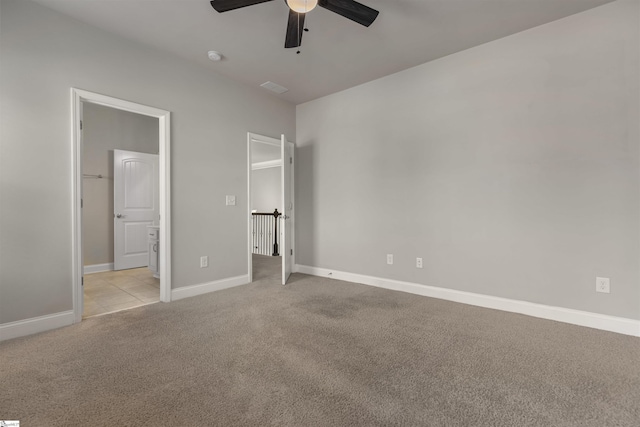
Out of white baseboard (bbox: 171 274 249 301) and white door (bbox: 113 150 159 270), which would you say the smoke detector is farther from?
white door (bbox: 113 150 159 270)

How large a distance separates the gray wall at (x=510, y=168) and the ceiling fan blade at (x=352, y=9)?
1.55 meters

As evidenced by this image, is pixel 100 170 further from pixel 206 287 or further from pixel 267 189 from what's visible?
pixel 267 189

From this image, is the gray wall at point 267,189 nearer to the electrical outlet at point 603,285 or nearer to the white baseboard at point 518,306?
the white baseboard at point 518,306

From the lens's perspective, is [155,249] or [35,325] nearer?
[35,325]

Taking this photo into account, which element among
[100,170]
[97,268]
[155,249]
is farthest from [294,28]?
[97,268]

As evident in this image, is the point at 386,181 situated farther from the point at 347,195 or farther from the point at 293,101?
the point at 293,101

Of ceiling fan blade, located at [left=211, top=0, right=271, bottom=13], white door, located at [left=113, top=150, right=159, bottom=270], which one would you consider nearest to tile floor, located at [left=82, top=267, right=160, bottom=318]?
white door, located at [left=113, top=150, right=159, bottom=270]

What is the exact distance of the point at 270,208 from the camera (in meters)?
8.71

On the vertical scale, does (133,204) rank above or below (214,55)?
below

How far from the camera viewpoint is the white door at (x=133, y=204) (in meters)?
4.97

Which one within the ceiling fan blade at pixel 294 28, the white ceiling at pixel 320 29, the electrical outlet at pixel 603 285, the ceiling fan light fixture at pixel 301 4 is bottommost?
the electrical outlet at pixel 603 285

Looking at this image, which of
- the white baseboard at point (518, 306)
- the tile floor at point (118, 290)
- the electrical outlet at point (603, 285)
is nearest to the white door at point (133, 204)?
the tile floor at point (118, 290)

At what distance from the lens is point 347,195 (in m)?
4.16

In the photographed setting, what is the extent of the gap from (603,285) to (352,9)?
122 inches
